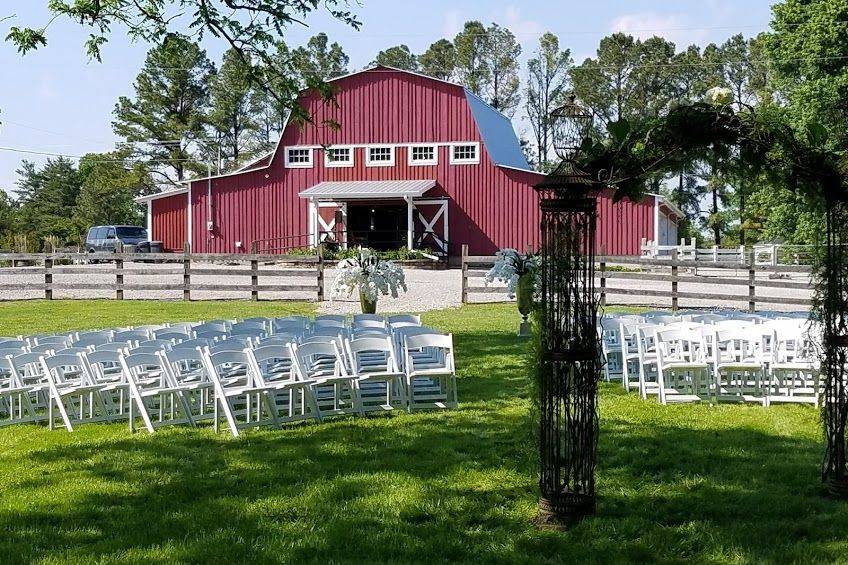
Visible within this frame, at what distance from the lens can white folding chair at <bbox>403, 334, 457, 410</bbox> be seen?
8844mm

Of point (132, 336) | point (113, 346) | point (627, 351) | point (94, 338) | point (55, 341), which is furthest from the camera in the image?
point (627, 351)

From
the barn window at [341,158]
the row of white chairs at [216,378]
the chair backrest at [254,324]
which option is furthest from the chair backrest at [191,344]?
the barn window at [341,158]

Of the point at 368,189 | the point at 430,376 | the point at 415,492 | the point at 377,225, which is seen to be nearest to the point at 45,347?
the point at 430,376

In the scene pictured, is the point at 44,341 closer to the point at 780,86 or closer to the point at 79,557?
the point at 79,557

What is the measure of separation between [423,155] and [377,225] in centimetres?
344

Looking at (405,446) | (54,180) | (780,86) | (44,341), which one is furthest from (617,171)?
(54,180)

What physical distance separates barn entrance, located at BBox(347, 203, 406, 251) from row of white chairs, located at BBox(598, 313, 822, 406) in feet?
82.9

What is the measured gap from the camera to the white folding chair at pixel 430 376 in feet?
29.0

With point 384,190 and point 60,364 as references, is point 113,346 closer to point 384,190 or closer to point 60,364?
point 60,364

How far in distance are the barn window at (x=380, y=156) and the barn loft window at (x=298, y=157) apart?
2379 millimetres

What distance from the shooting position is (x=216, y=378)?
25.0 feet

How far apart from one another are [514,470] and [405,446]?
1.12 m

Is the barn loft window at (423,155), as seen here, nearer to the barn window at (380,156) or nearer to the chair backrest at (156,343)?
the barn window at (380,156)

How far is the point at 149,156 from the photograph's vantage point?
55.9m
